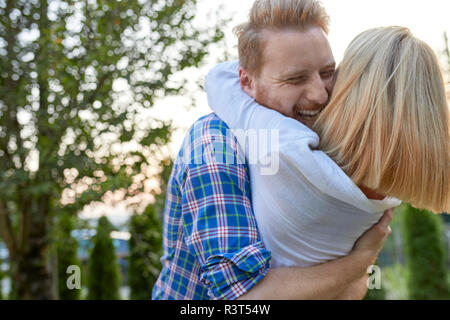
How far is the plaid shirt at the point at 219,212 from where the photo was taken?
48.3 inches

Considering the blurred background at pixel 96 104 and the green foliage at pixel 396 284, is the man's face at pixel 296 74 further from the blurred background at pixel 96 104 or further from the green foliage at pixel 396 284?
the green foliage at pixel 396 284

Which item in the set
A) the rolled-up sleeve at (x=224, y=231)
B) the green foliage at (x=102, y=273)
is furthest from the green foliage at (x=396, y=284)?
the rolled-up sleeve at (x=224, y=231)

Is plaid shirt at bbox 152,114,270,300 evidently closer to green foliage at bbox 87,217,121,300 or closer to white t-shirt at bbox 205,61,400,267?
white t-shirt at bbox 205,61,400,267

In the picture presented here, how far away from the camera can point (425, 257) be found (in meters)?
8.33

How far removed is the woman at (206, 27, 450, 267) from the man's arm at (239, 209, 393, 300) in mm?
45

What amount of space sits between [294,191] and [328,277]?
0.31 meters

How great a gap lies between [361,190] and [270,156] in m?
0.29

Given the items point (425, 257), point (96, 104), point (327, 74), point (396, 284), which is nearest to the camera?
point (327, 74)

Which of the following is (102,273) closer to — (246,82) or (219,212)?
(246,82)

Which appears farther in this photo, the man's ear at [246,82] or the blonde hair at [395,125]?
the man's ear at [246,82]

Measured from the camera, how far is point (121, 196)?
3.33 metres

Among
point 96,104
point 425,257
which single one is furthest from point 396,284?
point 96,104

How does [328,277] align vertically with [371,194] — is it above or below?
below

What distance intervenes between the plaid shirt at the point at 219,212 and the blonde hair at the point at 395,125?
28 centimetres
